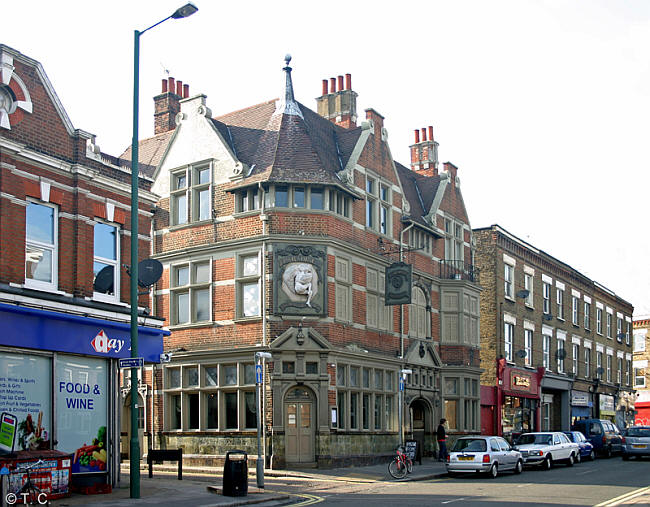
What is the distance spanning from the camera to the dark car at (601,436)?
41.4 metres

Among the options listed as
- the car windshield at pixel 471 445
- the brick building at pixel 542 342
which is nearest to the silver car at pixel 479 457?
the car windshield at pixel 471 445

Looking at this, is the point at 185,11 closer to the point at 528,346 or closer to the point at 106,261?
the point at 106,261

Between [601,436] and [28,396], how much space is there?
30.9 meters

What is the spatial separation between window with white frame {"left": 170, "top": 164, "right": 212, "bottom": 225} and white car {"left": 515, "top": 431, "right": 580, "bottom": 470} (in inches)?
555

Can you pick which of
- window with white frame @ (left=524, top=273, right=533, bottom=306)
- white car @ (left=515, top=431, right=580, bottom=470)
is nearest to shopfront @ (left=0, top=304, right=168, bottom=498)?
white car @ (left=515, top=431, right=580, bottom=470)

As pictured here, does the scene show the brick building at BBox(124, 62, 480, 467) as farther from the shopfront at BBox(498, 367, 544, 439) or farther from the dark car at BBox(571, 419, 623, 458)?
the dark car at BBox(571, 419, 623, 458)

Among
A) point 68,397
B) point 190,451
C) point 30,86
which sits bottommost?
point 190,451

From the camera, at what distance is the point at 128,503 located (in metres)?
17.2

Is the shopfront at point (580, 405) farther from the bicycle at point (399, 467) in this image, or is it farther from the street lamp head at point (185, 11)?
the street lamp head at point (185, 11)

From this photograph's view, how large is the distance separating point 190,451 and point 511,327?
20.0 m

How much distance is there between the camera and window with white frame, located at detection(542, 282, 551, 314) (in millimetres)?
48000

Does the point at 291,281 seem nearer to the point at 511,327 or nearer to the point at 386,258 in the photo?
the point at 386,258

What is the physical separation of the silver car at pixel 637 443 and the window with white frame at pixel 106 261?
2528 centimetres

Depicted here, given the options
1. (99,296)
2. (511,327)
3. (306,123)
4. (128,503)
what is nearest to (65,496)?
(128,503)
